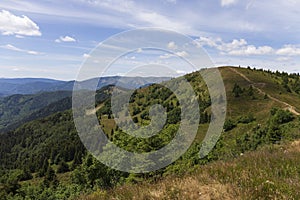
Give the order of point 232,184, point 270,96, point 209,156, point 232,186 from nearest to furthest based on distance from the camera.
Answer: point 232,186 → point 232,184 → point 209,156 → point 270,96

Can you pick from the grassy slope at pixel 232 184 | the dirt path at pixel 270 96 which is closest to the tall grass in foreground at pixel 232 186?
the grassy slope at pixel 232 184

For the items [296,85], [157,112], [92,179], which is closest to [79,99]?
[157,112]

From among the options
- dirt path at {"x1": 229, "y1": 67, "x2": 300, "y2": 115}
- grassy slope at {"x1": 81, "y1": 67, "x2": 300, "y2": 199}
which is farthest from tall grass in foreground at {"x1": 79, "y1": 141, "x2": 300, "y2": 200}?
dirt path at {"x1": 229, "y1": 67, "x2": 300, "y2": 115}

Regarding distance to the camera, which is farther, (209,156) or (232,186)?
(209,156)

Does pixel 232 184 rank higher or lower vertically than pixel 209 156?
higher

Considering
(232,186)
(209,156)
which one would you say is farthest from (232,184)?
(209,156)

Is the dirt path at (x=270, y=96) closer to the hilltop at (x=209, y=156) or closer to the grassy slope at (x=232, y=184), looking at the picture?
the hilltop at (x=209, y=156)

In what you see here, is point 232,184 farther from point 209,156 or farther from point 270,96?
point 270,96

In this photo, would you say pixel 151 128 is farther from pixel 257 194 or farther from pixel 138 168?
pixel 257 194

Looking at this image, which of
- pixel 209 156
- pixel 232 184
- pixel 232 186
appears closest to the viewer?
pixel 232 186

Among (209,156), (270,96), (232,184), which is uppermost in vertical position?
(270,96)

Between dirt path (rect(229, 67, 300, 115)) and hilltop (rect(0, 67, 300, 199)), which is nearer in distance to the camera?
hilltop (rect(0, 67, 300, 199))

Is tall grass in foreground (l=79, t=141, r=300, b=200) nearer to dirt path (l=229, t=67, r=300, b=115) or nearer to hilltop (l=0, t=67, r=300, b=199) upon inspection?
hilltop (l=0, t=67, r=300, b=199)

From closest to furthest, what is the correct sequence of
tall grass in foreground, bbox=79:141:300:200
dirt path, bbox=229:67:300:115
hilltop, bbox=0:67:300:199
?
tall grass in foreground, bbox=79:141:300:200 < hilltop, bbox=0:67:300:199 < dirt path, bbox=229:67:300:115
